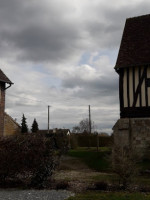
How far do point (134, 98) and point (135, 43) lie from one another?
3317 mm

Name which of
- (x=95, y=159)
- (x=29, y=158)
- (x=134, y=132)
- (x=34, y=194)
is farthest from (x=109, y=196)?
(x=95, y=159)

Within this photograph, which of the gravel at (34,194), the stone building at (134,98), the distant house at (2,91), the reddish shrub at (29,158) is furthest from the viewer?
the distant house at (2,91)

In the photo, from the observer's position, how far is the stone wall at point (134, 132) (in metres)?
15.3

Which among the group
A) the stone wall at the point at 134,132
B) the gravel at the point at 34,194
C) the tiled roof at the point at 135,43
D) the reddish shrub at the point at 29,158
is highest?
the tiled roof at the point at 135,43

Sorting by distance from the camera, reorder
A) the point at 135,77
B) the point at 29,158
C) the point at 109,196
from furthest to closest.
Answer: the point at 135,77
the point at 29,158
the point at 109,196

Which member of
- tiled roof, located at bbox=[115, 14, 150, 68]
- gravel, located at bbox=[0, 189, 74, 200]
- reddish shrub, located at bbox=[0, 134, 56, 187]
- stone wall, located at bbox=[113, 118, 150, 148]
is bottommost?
gravel, located at bbox=[0, 189, 74, 200]

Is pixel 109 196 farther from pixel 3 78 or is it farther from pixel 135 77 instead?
pixel 3 78

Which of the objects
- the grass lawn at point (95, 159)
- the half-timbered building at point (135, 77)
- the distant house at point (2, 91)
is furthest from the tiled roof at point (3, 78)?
the half-timbered building at point (135, 77)

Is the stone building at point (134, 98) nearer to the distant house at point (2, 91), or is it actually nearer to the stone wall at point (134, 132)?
the stone wall at point (134, 132)

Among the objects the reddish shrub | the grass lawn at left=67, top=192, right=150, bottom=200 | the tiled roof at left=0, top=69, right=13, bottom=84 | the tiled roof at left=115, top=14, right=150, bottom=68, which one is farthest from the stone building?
the grass lawn at left=67, top=192, right=150, bottom=200

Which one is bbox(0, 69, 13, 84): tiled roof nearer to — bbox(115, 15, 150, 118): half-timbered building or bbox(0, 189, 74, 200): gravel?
bbox(115, 15, 150, 118): half-timbered building

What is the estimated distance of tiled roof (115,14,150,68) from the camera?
1566 centimetres

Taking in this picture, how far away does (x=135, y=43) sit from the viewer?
16.6 meters

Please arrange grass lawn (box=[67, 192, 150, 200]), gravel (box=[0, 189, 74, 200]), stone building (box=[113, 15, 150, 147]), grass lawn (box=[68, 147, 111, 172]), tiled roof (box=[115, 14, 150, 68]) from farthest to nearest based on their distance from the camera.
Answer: tiled roof (box=[115, 14, 150, 68]), grass lawn (box=[68, 147, 111, 172]), stone building (box=[113, 15, 150, 147]), gravel (box=[0, 189, 74, 200]), grass lawn (box=[67, 192, 150, 200])
